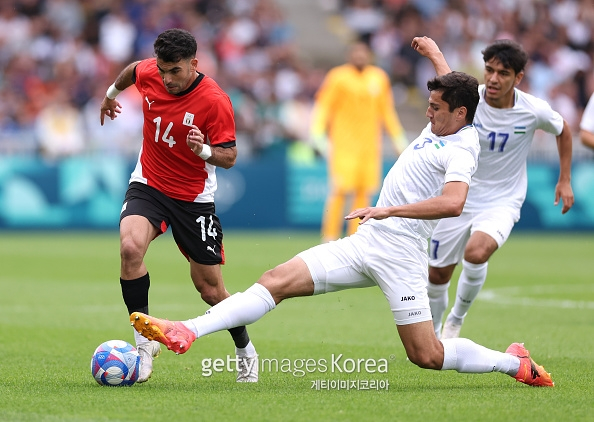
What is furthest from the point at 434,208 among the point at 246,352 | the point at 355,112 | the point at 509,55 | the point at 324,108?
the point at 355,112

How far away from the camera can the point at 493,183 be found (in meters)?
8.81

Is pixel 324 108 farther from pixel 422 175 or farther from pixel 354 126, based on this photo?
pixel 422 175

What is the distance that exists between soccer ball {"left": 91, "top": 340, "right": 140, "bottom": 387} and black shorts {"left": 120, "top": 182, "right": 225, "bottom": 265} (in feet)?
2.93

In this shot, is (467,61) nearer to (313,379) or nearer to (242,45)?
(242,45)

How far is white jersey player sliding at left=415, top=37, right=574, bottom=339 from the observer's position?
8422 mm

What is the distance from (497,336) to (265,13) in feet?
56.8

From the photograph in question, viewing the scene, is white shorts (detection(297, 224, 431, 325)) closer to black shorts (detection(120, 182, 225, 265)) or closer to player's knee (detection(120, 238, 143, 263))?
black shorts (detection(120, 182, 225, 265))

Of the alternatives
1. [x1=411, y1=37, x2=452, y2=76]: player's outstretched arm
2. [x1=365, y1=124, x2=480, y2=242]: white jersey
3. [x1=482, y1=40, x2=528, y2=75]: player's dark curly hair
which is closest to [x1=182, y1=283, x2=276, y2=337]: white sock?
[x1=365, y1=124, x2=480, y2=242]: white jersey

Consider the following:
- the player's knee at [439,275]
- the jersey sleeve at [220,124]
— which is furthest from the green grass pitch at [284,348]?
the jersey sleeve at [220,124]

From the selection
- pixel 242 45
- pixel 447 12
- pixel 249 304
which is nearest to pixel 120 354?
pixel 249 304

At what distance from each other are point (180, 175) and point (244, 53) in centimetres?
1704

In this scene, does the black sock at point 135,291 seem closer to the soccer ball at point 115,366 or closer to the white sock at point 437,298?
the soccer ball at point 115,366

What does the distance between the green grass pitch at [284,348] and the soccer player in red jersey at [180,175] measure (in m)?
0.57

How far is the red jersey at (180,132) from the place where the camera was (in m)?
7.14
